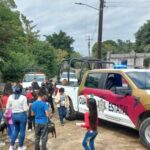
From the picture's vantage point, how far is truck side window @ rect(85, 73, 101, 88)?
1192 centimetres

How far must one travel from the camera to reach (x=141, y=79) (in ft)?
34.5

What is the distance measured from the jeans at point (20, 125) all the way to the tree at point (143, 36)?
5963cm

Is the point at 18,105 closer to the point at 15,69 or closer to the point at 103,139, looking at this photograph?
the point at 103,139

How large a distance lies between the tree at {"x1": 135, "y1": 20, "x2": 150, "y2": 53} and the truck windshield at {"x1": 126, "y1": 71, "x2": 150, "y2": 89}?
57560mm

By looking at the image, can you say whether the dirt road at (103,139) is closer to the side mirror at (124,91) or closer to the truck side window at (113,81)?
the side mirror at (124,91)

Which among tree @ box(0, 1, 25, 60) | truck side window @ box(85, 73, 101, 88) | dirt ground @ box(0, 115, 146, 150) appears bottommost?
dirt ground @ box(0, 115, 146, 150)

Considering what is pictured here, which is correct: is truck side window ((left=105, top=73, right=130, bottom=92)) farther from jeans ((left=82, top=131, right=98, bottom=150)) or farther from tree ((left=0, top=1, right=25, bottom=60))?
tree ((left=0, top=1, right=25, bottom=60))

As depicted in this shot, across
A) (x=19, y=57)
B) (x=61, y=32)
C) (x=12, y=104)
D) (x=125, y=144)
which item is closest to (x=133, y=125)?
(x=125, y=144)

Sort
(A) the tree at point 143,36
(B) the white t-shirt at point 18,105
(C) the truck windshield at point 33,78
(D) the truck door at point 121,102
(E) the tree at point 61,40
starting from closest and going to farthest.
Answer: (B) the white t-shirt at point 18,105 → (D) the truck door at point 121,102 → (C) the truck windshield at point 33,78 → (A) the tree at point 143,36 → (E) the tree at point 61,40

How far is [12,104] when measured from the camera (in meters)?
9.24

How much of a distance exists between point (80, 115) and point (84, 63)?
1.99 meters

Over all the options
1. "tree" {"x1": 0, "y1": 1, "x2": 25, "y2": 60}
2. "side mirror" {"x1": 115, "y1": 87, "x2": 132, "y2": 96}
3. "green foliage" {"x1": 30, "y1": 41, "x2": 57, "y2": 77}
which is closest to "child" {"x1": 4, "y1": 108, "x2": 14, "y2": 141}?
"side mirror" {"x1": 115, "y1": 87, "x2": 132, "y2": 96}

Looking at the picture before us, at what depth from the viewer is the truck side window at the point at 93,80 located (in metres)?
11.9

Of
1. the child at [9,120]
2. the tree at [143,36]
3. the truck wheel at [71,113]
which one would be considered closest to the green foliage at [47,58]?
the tree at [143,36]
